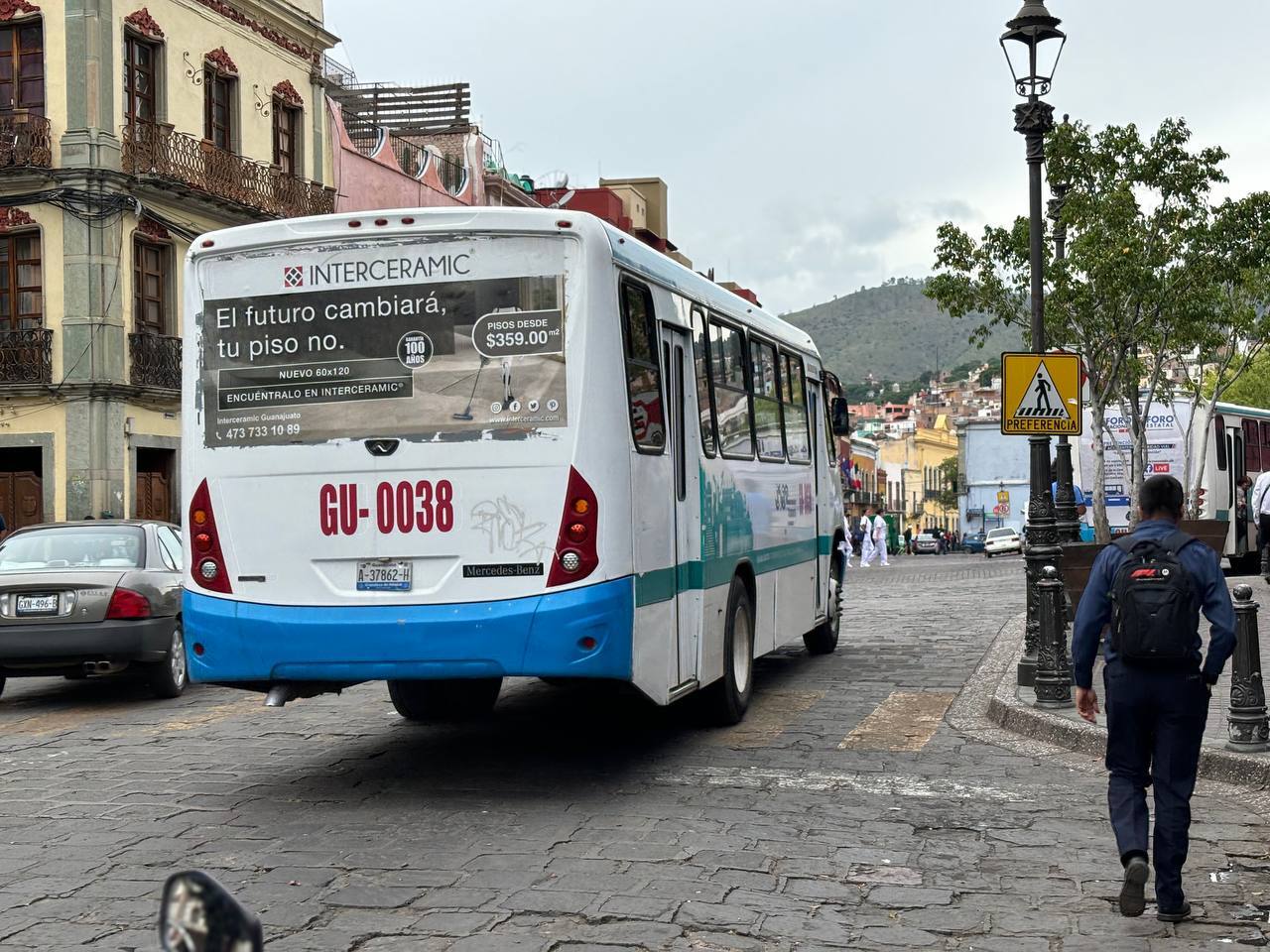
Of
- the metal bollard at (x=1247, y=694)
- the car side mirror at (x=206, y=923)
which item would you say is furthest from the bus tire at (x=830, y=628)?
the car side mirror at (x=206, y=923)

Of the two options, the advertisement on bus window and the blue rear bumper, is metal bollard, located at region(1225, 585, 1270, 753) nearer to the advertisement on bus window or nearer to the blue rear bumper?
→ the blue rear bumper

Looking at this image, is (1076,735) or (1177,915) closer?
(1177,915)

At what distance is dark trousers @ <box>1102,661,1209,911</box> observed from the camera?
231 inches

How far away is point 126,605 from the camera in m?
12.6

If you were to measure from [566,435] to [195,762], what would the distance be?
11.0 ft

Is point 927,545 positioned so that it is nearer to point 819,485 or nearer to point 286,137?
point 286,137

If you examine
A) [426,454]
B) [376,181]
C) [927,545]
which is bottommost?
[927,545]

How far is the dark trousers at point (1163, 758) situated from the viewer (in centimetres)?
588

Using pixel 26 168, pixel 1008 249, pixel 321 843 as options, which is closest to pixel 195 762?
pixel 321 843

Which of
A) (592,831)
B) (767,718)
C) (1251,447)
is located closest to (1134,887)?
(592,831)

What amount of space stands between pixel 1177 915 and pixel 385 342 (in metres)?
4.71

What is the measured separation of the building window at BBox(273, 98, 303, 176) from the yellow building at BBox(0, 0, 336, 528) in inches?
138

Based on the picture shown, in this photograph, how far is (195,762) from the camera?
380 inches

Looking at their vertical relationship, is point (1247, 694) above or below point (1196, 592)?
below
